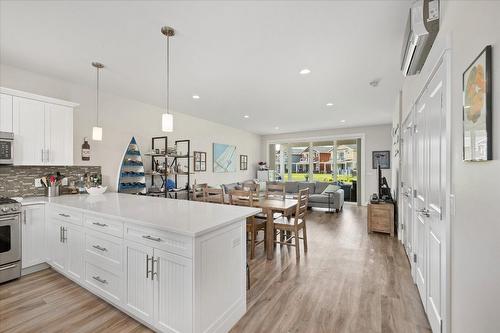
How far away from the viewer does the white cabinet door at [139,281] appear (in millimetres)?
1810

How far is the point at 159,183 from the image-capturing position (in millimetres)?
5082

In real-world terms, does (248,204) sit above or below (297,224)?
above

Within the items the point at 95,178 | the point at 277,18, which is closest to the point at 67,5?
the point at 277,18

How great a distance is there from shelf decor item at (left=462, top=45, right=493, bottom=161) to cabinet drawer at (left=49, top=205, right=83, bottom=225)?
3128 mm

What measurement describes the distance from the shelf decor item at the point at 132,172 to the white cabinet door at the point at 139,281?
258 cm

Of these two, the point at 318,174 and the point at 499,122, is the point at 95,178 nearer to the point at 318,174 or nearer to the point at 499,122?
the point at 499,122

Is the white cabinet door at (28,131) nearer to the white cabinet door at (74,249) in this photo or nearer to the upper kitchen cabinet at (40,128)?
the upper kitchen cabinet at (40,128)

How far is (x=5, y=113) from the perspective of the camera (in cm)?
278

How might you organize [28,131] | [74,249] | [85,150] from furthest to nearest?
[85,150] → [28,131] → [74,249]

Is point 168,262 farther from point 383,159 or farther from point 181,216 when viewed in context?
point 383,159

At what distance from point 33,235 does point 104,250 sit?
150 centimetres

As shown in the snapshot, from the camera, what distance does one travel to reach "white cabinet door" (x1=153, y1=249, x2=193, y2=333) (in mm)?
1599

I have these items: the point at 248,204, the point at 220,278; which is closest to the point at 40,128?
the point at 248,204

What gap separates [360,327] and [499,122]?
1816 mm
